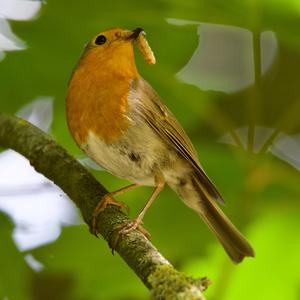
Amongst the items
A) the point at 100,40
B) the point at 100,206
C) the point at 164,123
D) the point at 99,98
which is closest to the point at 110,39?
the point at 100,40

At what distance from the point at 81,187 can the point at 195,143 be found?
807 mm

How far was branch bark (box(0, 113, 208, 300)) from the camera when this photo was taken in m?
1.95

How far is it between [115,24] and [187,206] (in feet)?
2.97

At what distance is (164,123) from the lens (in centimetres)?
319

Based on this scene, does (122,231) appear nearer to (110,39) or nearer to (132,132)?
(132,132)

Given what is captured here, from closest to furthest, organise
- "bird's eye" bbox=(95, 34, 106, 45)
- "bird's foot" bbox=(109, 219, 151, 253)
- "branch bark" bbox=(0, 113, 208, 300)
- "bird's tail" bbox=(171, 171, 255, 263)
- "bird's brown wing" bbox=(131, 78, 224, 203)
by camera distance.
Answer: "branch bark" bbox=(0, 113, 208, 300) → "bird's foot" bbox=(109, 219, 151, 253) → "bird's tail" bbox=(171, 171, 255, 263) → "bird's brown wing" bbox=(131, 78, 224, 203) → "bird's eye" bbox=(95, 34, 106, 45)

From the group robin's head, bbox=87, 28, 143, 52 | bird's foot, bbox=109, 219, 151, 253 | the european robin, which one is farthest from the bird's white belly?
bird's foot, bbox=109, 219, 151, 253

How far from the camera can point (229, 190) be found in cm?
319

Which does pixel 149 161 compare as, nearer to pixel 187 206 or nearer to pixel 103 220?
pixel 187 206

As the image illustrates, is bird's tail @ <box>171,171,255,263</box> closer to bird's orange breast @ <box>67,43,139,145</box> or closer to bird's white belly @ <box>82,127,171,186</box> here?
bird's white belly @ <box>82,127,171,186</box>

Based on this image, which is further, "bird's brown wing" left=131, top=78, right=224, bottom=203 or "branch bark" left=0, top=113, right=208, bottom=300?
"bird's brown wing" left=131, top=78, right=224, bottom=203

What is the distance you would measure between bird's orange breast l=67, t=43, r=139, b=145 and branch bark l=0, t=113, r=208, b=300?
20 cm

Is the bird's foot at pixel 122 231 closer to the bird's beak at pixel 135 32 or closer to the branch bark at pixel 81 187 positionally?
the branch bark at pixel 81 187

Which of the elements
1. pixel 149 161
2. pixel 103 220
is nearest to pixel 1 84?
pixel 149 161
